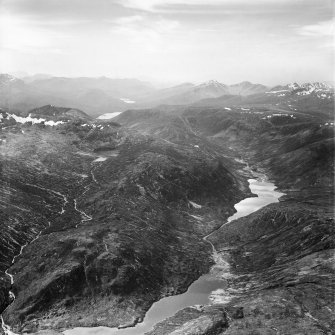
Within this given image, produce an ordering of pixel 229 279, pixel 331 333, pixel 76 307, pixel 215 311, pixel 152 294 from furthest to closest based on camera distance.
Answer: pixel 229 279 → pixel 152 294 → pixel 76 307 → pixel 215 311 → pixel 331 333

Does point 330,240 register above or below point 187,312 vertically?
above

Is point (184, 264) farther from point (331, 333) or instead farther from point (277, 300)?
point (331, 333)

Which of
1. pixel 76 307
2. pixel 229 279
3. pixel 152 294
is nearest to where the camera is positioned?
pixel 76 307

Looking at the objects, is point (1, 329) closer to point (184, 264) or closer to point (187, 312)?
point (187, 312)

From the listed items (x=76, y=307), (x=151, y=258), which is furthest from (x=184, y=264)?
(x=76, y=307)

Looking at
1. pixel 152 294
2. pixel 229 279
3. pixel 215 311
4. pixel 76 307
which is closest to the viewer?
pixel 215 311

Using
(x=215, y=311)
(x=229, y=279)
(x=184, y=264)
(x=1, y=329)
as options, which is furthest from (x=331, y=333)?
(x=1, y=329)

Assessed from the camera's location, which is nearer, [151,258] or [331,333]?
[331,333]

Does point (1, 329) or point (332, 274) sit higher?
point (332, 274)

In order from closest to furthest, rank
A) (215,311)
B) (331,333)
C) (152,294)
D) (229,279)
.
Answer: (331,333) < (215,311) < (152,294) < (229,279)
